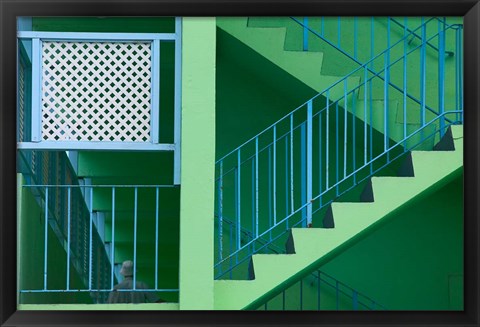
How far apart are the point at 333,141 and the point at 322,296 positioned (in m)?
1.81

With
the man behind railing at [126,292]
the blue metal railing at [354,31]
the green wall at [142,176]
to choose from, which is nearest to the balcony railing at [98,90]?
the man behind railing at [126,292]

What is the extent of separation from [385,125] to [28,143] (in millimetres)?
3382

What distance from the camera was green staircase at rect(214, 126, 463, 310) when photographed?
13289mm

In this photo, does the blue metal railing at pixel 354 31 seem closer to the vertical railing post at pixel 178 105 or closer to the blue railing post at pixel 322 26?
the blue railing post at pixel 322 26

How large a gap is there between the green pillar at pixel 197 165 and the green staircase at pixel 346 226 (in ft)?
1.66

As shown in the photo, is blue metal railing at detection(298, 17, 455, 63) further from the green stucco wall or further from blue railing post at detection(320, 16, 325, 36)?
the green stucco wall

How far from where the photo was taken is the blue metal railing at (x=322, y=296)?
17453 millimetres

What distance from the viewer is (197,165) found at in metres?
12.7

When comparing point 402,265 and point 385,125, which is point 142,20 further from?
point 402,265

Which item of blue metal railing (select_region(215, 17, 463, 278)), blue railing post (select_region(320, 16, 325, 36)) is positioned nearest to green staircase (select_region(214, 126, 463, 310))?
blue metal railing (select_region(215, 17, 463, 278))

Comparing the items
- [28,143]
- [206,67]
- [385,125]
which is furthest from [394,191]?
[28,143]

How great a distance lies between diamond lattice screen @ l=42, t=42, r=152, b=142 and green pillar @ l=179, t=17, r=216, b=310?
22.6 inches

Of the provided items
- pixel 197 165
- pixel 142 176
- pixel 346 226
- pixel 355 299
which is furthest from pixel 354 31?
pixel 197 165
